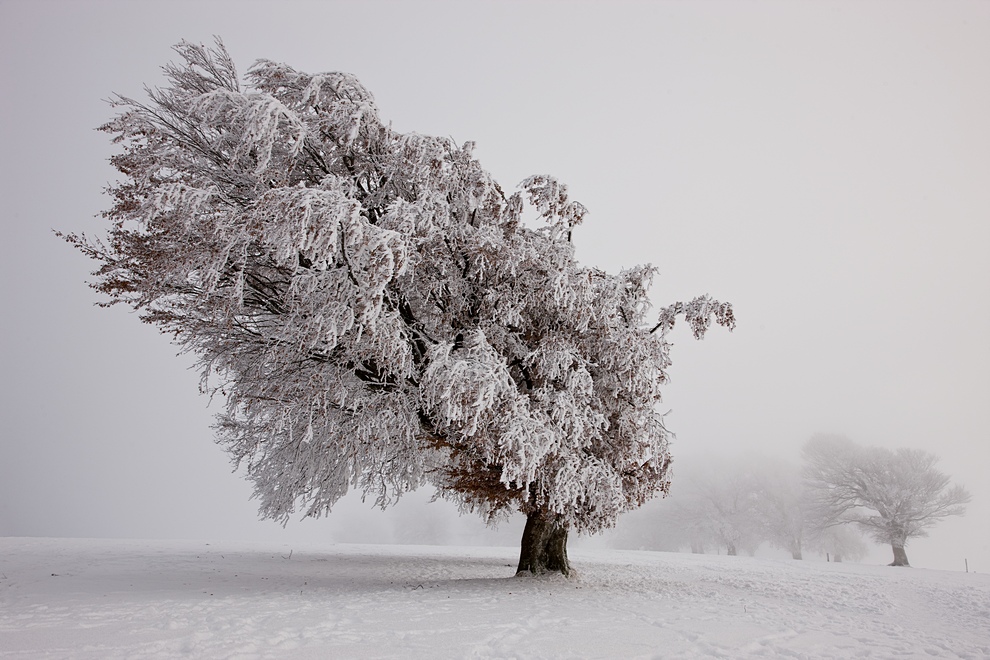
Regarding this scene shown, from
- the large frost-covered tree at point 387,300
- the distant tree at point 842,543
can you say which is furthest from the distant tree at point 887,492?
the large frost-covered tree at point 387,300

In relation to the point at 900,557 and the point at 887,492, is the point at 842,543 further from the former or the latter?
the point at 887,492

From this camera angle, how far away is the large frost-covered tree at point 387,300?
9.12 m

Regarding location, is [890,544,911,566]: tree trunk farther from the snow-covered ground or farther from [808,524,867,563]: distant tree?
the snow-covered ground

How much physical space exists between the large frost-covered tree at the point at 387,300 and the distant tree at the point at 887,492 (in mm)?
22087

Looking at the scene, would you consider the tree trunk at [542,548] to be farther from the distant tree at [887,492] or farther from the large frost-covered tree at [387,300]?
the distant tree at [887,492]

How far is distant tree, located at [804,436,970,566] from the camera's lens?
1034 inches

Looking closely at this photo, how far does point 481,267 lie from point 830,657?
7.68 meters

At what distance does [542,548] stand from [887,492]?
76.8 ft

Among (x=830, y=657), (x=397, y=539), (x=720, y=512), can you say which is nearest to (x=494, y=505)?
(x=830, y=657)

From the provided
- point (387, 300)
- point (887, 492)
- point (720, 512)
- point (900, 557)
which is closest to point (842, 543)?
point (720, 512)

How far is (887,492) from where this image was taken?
2655cm

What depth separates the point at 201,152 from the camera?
35.0ft

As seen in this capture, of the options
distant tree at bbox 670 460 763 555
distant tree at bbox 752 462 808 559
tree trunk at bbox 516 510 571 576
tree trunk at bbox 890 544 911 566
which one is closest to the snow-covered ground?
tree trunk at bbox 516 510 571 576

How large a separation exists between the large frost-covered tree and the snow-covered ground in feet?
6.85
